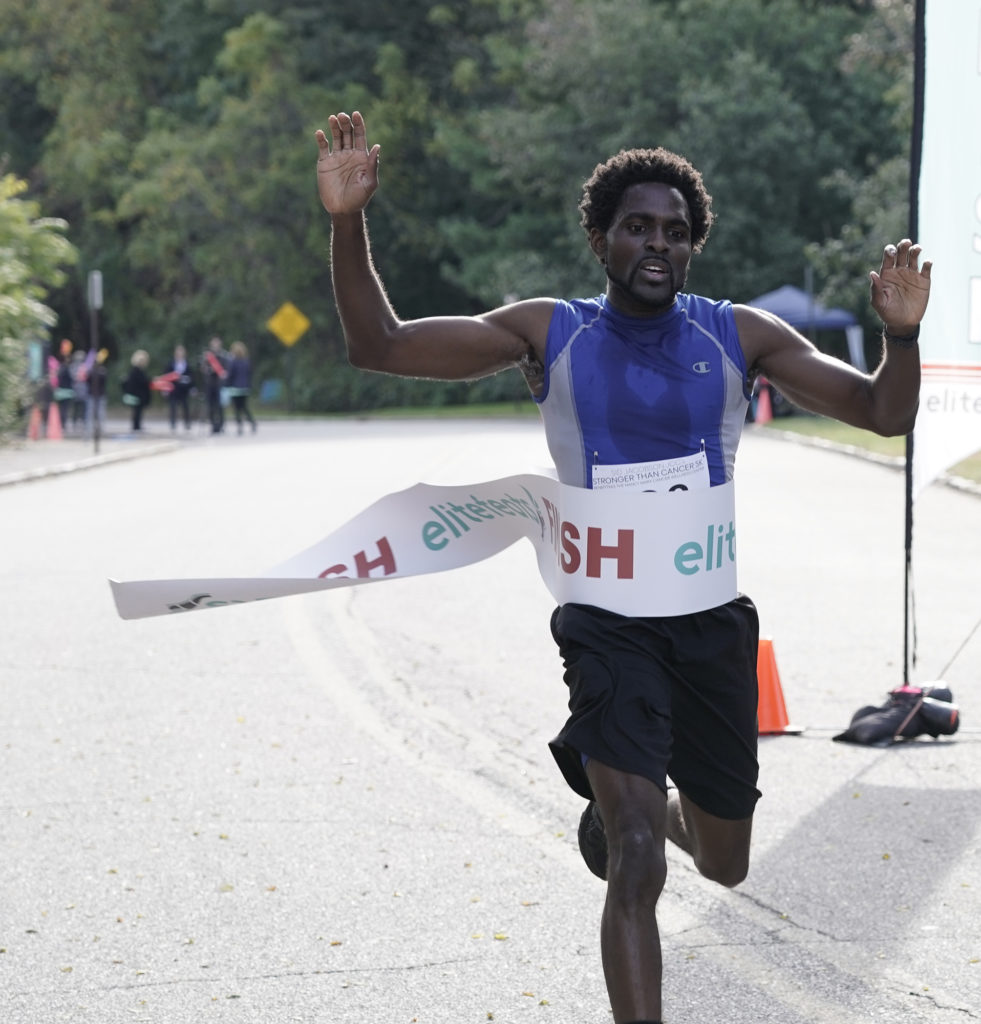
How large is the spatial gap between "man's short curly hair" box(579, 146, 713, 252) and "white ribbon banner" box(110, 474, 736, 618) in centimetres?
68

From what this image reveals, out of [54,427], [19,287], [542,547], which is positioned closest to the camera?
[542,547]

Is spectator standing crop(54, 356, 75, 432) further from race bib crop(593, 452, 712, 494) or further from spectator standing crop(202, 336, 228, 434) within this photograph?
race bib crop(593, 452, 712, 494)

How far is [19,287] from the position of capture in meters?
30.7

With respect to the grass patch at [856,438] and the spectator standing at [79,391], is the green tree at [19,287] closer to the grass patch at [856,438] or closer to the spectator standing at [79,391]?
the spectator standing at [79,391]

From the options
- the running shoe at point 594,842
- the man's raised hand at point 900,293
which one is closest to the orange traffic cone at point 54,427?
the running shoe at point 594,842

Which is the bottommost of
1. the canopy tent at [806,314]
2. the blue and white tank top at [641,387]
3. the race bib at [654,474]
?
the canopy tent at [806,314]

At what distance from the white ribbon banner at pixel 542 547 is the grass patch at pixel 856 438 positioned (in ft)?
51.8

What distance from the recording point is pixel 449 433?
3916cm

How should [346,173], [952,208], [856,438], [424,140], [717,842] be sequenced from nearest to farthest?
[346,173] < [717,842] < [952,208] < [856,438] < [424,140]

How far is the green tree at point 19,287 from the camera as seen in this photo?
29.2 metres

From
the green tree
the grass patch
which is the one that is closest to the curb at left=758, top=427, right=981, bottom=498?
the grass patch

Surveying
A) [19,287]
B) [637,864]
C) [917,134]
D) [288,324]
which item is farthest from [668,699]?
[288,324]

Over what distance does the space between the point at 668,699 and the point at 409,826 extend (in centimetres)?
232

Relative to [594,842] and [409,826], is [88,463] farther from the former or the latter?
[594,842]
